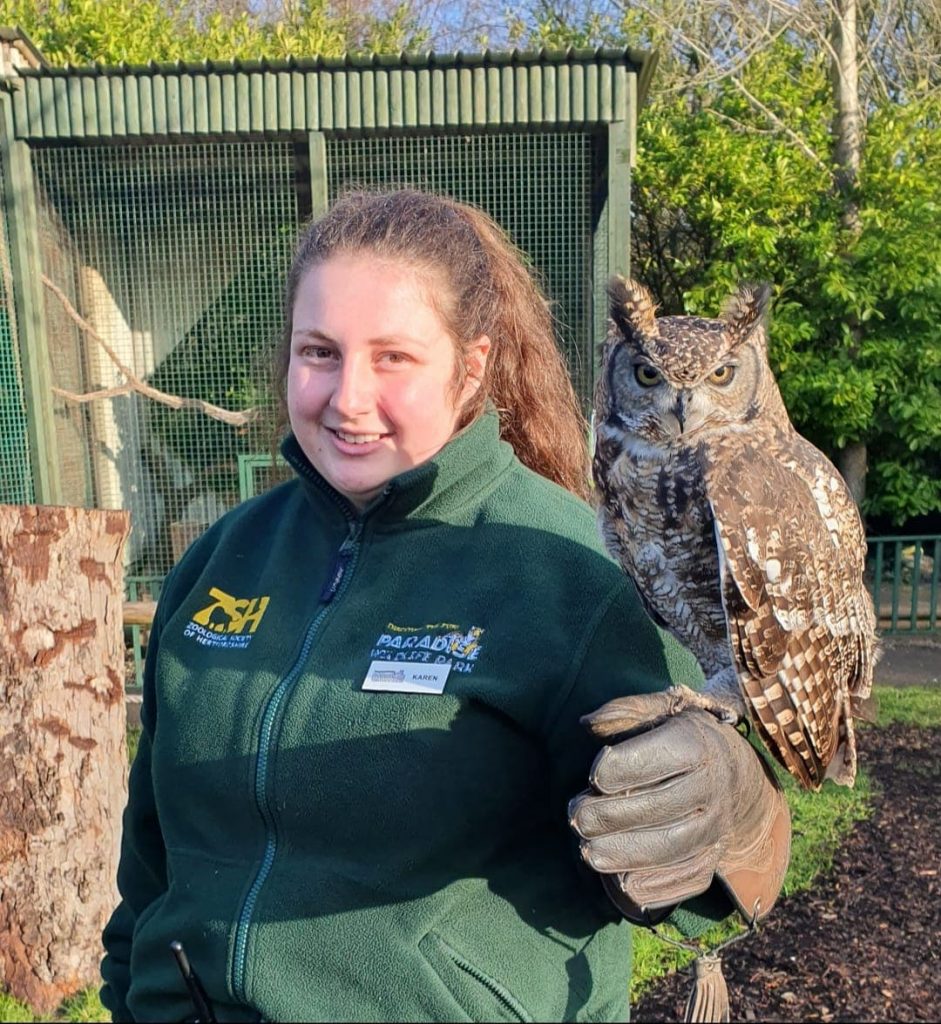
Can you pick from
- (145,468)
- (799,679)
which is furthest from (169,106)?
(799,679)

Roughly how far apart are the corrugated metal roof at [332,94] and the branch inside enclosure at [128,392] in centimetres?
92

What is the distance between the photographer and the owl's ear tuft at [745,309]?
180 centimetres

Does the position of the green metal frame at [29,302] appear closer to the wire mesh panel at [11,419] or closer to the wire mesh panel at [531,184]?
the wire mesh panel at [11,419]

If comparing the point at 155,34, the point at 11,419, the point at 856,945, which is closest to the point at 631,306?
the point at 856,945

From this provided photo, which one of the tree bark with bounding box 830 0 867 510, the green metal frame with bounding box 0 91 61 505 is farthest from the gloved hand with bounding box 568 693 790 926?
the tree bark with bounding box 830 0 867 510

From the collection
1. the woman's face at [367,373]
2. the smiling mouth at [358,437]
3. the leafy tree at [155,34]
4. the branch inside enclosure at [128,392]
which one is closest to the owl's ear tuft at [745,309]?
the woman's face at [367,373]

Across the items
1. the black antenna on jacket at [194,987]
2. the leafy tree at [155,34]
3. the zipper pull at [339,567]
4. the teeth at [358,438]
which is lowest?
the black antenna on jacket at [194,987]

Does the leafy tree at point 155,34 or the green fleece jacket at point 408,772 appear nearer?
the green fleece jacket at point 408,772

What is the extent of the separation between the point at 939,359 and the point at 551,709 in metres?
6.29

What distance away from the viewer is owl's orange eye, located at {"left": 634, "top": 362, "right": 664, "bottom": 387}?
181cm

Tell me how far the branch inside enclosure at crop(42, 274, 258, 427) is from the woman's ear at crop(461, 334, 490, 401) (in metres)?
4.12

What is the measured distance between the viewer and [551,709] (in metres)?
1.32

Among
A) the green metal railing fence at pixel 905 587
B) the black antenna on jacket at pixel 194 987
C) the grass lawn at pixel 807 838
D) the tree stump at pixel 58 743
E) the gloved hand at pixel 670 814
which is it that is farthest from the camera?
the green metal railing fence at pixel 905 587

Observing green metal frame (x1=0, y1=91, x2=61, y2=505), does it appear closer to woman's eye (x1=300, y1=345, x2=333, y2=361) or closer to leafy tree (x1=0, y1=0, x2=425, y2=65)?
leafy tree (x1=0, y1=0, x2=425, y2=65)
